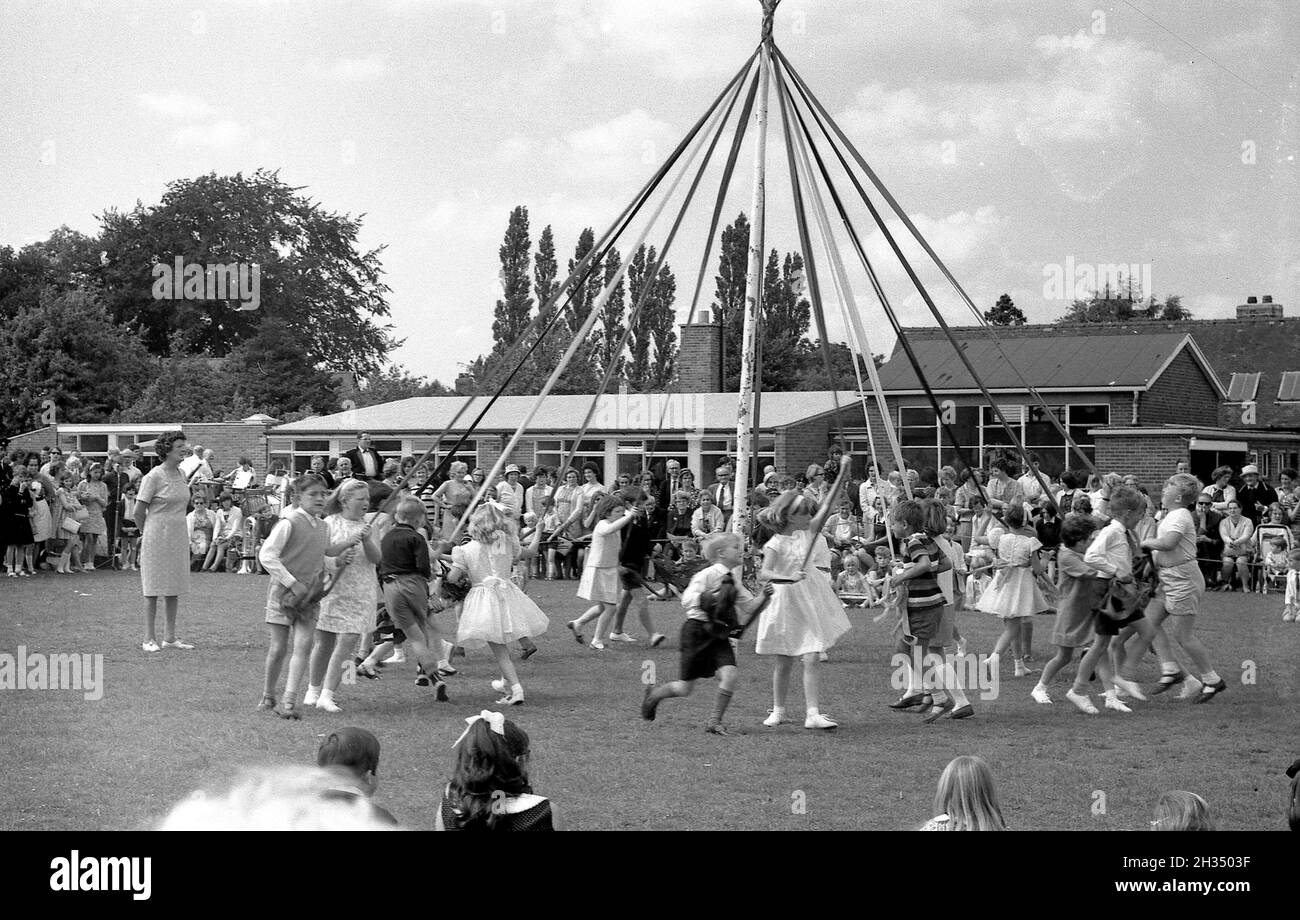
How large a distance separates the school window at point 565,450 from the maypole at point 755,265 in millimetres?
17147

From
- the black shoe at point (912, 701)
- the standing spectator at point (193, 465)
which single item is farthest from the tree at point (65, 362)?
the black shoe at point (912, 701)

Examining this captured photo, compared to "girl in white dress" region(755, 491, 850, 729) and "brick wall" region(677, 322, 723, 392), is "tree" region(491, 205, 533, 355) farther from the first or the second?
"brick wall" region(677, 322, 723, 392)

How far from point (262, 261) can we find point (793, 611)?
19.8 metres

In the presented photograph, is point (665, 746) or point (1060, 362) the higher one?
point (1060, 362)

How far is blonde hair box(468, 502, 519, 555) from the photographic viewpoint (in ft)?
26.8

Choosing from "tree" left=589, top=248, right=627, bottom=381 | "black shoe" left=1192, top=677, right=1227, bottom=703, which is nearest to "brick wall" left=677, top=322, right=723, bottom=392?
"tree" left=589, top=248, right=627, bottom=381

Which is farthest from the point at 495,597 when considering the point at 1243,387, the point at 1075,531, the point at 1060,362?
the point at 1243,387

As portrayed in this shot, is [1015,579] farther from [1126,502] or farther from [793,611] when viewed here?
[793,611]

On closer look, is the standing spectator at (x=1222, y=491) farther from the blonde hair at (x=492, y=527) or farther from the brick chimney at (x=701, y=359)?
the brick chimney at (x=701, y=359)

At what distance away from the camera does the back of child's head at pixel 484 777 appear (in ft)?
9.95

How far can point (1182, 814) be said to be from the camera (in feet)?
9.66
